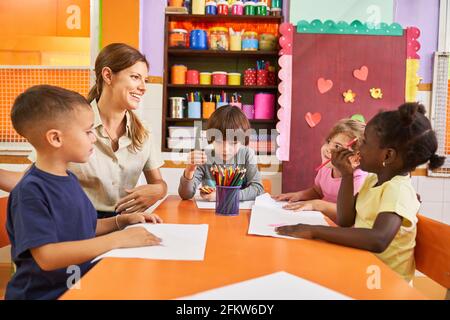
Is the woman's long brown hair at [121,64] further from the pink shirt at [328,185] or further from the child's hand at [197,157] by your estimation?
the pink shirt at [328,185]

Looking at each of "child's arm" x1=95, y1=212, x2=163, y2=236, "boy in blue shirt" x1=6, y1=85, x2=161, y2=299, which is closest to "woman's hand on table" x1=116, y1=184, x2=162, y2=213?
"child's arm" x1=95, y1=212, x2=163, y2=236

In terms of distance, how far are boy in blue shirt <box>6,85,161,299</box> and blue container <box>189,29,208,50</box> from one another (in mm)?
2208

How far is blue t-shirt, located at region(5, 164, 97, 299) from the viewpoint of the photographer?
0.90 m

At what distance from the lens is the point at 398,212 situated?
1044mm

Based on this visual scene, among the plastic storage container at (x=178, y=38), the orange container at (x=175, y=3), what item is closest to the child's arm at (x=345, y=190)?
the plastic storage container at (x=178, y=38)

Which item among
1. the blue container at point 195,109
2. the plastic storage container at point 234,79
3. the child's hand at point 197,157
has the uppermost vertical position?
the plastic storage container at point 234,79

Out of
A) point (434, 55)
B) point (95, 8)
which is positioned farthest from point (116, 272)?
point (434, 55)

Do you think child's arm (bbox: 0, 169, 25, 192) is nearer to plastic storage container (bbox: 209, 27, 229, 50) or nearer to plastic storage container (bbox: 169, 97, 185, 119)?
plastic storage container (bbox: 169, 97, 185, 119)

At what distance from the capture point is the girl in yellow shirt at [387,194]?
3.35 ft

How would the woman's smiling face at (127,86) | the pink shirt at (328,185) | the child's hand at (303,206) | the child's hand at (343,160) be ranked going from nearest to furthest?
the child's hand at (343,160)
the child's hand at (303,206)
the woman's smiling face at (127,86)
the pink shirt at (328,185)

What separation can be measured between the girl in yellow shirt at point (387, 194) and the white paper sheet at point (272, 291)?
33 cm

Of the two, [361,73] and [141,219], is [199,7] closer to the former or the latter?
[361,73]

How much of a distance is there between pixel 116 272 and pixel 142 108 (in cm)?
259

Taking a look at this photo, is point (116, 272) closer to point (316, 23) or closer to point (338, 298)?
point (338, 298)
